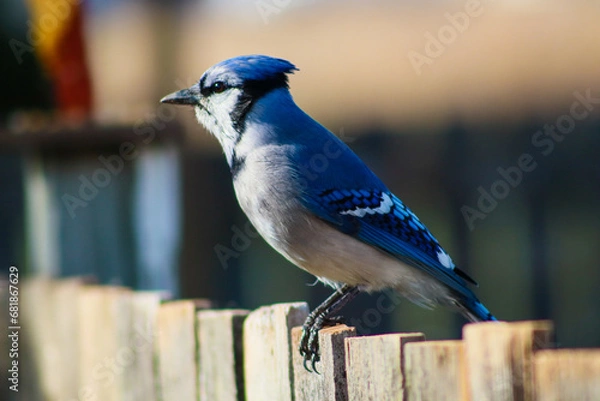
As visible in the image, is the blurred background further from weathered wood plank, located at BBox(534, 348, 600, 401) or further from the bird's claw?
weathered wood plank, located at BBox(534, 348, 600, 401)

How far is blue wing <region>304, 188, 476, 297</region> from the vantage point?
267 cm

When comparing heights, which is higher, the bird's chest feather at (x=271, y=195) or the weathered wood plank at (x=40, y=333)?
the bird's chest feather at (x=271, y=195)

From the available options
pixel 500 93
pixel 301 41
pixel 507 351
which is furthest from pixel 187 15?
pixel 507 351

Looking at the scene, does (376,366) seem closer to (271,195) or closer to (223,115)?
(271,195)

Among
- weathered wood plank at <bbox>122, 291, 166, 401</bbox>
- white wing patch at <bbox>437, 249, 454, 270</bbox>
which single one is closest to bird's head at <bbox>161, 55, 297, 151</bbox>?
weathered wood plank at <bbox>122, 291, 166, 401</bbox>

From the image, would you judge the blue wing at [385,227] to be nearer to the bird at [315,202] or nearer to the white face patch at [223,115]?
the bird at [315,202]

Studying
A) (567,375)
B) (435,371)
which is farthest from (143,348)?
(567,375)

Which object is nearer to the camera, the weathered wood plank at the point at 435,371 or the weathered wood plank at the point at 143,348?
the weathered wood plank at the point at 435,371

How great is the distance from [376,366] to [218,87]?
1.54 meters

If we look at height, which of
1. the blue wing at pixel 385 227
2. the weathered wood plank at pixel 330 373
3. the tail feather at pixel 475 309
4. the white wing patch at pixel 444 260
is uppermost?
the blue wing at pixel 385 227

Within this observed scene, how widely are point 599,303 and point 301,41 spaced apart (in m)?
2.47

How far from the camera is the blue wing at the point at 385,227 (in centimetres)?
267

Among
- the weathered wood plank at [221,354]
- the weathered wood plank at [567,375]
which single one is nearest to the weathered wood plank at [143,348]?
the weathered wood plank at [221,354]

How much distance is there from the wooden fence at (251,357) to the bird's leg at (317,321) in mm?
27
